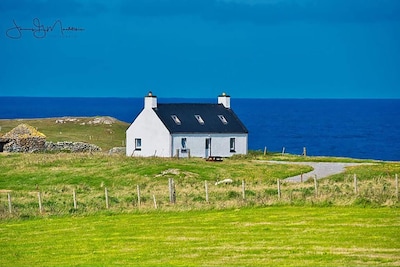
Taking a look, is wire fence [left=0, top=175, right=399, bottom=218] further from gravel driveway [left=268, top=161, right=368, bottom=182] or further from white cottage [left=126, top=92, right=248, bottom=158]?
white cottage [left=126, top=92, right=248, bottom=158]

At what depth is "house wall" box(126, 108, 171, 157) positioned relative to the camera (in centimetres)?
8544

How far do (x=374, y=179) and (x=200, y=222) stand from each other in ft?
82.0

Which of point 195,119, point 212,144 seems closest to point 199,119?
point 195,119

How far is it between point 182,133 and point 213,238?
48724mm

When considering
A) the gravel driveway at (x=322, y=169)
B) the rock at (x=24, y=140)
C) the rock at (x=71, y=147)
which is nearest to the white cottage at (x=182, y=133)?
the gravel driveway at (x=322, y=169)

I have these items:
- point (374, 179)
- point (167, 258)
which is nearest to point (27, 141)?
point (374, 179)

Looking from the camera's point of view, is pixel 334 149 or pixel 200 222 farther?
pixel 334 149

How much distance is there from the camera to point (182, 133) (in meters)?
85.8

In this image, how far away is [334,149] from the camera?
167m

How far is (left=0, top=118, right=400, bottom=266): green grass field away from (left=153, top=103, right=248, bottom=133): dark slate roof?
10840 millimetres

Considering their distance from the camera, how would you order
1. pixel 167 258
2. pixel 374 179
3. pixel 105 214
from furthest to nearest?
pixel 374 179, pixel 105 214, pixel 167 258

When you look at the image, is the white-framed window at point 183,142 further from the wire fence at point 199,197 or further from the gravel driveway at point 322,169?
the wire fence at point 199,197

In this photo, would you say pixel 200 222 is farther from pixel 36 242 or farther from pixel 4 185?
pixel 4 185

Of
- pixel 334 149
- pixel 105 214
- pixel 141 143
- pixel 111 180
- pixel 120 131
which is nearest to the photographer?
pixel 105 214
